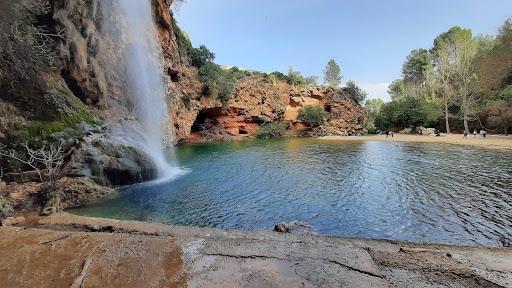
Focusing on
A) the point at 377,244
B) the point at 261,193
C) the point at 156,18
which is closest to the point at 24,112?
the point at 261,193

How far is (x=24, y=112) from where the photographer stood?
7527 millimetres

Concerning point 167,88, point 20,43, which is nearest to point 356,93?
point 167,88

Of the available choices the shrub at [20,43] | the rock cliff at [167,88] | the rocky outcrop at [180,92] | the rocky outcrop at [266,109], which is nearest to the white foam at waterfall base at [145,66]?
the rock cliff at [167,88]

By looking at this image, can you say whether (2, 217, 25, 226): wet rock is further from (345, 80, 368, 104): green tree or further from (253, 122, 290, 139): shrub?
(345, 80, 368, 104): green tree

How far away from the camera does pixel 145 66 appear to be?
16812mm

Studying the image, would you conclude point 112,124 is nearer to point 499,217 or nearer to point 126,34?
point 126,34

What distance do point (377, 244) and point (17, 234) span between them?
6.43 m

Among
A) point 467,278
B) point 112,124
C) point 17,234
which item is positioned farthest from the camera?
point 112,124

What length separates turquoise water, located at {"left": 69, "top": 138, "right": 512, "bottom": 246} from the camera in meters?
4.95

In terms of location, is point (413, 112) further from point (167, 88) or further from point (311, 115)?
point (167, 88)

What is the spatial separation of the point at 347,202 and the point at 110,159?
891 centimetres

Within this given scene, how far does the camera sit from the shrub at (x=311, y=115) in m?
40.0

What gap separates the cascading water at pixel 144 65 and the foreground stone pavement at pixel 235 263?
32.9 feet

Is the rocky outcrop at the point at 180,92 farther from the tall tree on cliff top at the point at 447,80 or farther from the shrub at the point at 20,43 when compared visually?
the tall tree on cliff top at the point at 447,80
